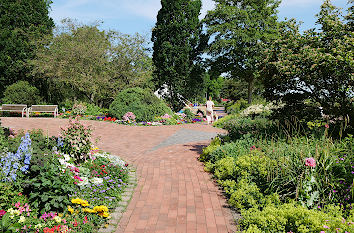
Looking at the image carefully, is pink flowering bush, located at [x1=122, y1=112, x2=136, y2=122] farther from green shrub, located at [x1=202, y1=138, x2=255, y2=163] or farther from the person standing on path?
green shrub, located at [x1=202, y1=138, x2=255, y2=163]

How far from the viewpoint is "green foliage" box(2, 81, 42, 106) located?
18.9 m

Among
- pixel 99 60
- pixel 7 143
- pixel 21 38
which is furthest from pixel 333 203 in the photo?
pixel 21 38

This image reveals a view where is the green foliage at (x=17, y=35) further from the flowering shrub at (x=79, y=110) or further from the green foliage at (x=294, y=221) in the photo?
the green foliage at (x=294, y=221)

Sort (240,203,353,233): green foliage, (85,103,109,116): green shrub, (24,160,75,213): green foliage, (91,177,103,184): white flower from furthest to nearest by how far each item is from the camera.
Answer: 1. (85,103,109,116): green shrub
2. (91,177,103,184): white flower
3. (24,160,75,213): green foliage
4. (240,203,353,233): green foliage

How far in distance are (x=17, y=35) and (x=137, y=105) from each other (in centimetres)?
1324

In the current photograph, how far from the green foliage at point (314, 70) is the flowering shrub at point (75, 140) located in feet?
16.7

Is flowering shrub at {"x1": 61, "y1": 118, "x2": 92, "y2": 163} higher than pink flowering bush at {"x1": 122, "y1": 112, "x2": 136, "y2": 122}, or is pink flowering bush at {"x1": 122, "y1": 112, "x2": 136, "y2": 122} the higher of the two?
pink flowering bush at {"x1": 122, "y1": 112, "x2": 136, "y2": 122}

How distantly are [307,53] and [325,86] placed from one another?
50.0 inches

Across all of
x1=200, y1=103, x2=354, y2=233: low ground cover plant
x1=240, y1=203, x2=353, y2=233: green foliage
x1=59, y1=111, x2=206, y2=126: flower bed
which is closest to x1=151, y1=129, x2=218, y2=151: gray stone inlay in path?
x1=59, y1=111, x2=206, y2=126: flower bed

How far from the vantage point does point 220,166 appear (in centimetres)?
582

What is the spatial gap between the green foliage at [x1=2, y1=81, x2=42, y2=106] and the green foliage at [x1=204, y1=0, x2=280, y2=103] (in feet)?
52.8

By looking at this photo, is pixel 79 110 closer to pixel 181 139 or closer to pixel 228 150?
pixel 181 139

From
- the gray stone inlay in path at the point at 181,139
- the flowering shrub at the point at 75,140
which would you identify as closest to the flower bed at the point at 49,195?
the flowering shrub at the point at 75,140

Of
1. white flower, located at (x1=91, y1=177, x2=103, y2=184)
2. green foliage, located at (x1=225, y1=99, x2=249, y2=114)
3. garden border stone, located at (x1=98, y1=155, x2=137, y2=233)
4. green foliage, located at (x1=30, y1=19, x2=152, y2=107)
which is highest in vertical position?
green foliage, located at (x1=30, y1=19, x2=152, y2=107)
